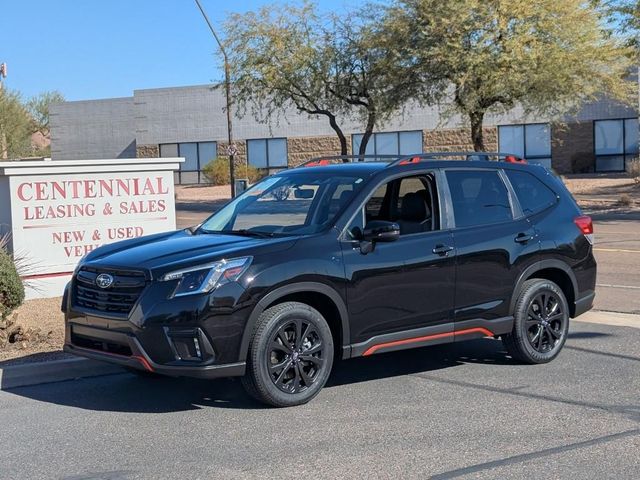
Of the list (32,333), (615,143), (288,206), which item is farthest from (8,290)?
(615,143)

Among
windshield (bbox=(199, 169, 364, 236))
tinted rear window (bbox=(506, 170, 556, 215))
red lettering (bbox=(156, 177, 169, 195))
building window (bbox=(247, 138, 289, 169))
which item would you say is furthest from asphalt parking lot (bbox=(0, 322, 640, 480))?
building window (bbox=(247, 138, 289, 169))

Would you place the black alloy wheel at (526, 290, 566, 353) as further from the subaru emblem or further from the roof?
the subaru emblem

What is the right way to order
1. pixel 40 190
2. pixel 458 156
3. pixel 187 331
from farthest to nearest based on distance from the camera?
pixel 40 190 < pixel 458 156 < pixel 187 331

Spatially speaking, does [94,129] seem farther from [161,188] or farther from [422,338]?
[422,338]

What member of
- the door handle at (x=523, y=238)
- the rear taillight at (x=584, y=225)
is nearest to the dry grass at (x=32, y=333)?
the door handle at (x=523, y=238)

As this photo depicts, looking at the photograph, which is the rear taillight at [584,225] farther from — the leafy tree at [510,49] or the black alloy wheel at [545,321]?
the leafy tree at [510,49]

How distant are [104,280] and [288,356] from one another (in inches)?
58.5

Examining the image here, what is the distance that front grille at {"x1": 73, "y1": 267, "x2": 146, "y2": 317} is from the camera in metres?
6.56

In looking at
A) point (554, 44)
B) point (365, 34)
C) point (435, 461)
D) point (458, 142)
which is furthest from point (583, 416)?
point (458, 142)

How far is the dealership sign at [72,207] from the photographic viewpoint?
1168 cm

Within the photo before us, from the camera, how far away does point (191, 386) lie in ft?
25.0

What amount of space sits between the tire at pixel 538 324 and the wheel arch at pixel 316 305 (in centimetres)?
183

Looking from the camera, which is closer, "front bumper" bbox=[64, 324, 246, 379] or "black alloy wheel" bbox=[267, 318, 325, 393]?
"front bumper" bbox=[64, 324, 246, 379]

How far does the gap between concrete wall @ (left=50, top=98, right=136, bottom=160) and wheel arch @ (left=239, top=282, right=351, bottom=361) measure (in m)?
57.7
